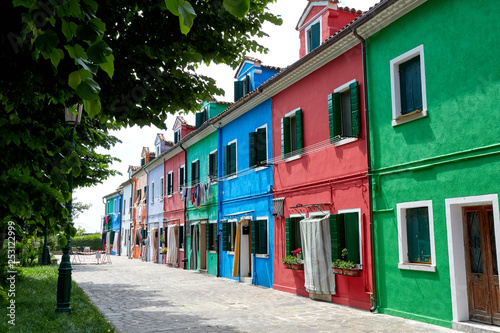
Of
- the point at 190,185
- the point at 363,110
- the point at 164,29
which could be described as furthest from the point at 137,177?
the point at 164,29

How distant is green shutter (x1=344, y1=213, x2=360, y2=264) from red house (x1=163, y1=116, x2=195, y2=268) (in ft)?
47.9

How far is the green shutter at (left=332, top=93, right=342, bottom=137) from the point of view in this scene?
11320mm

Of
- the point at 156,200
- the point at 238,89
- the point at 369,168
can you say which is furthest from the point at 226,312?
the point at 156,200

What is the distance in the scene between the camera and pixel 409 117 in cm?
912

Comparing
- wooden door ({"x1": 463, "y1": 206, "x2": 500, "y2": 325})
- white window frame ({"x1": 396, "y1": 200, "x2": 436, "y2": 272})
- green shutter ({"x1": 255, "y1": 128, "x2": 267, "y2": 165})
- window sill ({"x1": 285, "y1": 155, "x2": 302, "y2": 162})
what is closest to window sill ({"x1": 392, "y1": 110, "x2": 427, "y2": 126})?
white window frame ({"x1": 396, "y1": 200, "x2": 436, "y2": 272})

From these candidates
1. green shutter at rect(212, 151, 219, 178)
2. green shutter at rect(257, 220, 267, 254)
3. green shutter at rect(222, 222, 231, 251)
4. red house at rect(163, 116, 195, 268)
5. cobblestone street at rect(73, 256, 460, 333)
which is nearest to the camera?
cobblestone street at rect(73, 256, 460, 333)

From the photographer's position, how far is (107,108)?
670cm

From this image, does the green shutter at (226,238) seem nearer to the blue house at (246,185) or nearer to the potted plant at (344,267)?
the blue house at (246,185)

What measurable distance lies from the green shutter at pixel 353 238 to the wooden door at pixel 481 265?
2877 mm

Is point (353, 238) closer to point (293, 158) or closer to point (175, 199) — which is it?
point (293, 158)

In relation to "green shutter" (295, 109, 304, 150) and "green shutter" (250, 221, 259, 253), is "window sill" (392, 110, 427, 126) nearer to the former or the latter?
"green shutter" (295, 109, 304, 150)

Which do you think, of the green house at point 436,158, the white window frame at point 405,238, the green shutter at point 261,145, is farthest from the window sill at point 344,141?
the green shutter at point 261,145

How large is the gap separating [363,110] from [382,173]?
1635 mm

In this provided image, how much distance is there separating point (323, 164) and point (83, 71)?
1040 centimetres
